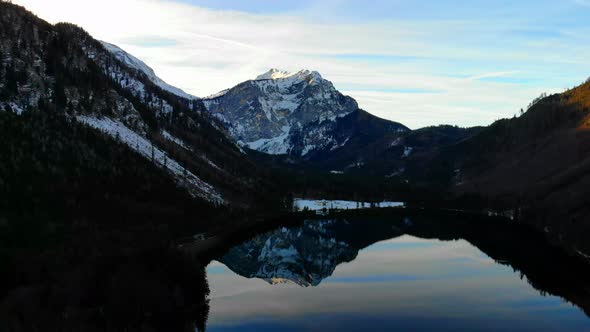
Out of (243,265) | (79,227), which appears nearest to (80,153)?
(79,227)

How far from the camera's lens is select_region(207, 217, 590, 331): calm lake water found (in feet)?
269

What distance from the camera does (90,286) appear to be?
250ft

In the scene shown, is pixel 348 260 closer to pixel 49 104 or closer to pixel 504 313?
pixel 504 313

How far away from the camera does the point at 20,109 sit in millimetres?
161875

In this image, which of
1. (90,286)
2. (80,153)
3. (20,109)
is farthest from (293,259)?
(20,109)

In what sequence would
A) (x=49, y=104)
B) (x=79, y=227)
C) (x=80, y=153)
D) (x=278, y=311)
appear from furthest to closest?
(x=49, y=104) < (x=80, y=153) < (x=79, y=227) < (x=278, y=311)

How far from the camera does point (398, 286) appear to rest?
353 ft

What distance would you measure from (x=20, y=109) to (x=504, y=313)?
14794cm

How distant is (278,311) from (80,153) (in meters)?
96.6

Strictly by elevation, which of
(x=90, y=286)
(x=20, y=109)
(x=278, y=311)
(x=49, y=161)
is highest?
(x=20, y=109)

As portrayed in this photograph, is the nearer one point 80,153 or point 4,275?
point 4,275

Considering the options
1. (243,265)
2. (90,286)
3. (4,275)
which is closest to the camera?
(90,286)

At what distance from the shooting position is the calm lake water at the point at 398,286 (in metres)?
81.9

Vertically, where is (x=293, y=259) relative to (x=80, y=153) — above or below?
below
